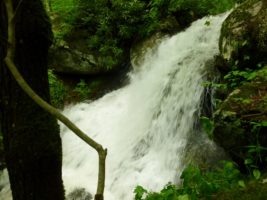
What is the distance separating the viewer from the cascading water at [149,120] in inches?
250

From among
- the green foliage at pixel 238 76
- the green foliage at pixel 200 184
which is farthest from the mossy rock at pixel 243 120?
the green foliage at pixel 238 76

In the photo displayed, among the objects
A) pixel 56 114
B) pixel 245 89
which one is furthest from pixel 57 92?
pixel 56 114

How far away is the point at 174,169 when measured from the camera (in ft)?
20.4

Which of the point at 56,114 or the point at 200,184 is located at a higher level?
the point at 56,114

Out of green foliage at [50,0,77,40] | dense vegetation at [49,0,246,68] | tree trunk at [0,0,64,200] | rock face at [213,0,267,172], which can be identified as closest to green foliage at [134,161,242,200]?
rock face at [213,0,267,172]

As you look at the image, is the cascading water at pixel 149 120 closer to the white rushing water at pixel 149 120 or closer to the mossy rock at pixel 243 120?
the white rushing water at pixel 149 120

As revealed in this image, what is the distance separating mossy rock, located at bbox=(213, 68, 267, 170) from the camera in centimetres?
348

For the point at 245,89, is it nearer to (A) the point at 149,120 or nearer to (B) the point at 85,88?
(A) the point at 149,120

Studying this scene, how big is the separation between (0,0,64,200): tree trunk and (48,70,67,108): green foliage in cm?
729

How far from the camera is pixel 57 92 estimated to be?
33.1 ft

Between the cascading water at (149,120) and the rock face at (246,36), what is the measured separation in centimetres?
121

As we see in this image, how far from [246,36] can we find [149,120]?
104 inches

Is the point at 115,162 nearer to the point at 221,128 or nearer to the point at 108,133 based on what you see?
the point at 108,133

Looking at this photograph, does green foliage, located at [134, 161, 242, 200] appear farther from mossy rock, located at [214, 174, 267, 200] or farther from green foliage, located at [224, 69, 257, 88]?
green foliage, located at [224, 69, 257, 88]
